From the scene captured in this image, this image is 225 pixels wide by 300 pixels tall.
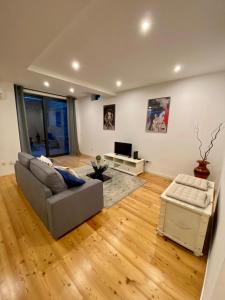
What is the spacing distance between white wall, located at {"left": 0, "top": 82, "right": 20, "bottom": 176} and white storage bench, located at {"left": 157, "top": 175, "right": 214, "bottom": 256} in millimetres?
4053

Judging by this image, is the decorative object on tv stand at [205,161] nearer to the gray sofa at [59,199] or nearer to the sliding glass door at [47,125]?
the gray sofa at [59,199]

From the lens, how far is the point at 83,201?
187 cm

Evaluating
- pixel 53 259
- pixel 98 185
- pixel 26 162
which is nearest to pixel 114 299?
pixel 53 259

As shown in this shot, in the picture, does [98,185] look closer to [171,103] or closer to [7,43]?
[7,43]

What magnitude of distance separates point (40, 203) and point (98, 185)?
83cm

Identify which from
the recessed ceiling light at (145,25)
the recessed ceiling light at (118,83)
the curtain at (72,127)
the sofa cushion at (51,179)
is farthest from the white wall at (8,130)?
the recessed ceiling light at (145,25)

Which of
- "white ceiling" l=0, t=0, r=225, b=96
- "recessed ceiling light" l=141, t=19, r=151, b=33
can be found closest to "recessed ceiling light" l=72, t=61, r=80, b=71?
"white ceiling" l=0, t=0, r=225, b=96

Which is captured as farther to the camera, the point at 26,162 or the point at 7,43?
the point at 26,162

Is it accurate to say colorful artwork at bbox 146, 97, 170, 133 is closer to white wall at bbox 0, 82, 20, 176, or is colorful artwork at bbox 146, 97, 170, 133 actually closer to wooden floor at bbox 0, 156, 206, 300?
wooden floor at bbox 0, 156, 206, 300

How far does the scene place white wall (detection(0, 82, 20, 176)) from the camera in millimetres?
3484

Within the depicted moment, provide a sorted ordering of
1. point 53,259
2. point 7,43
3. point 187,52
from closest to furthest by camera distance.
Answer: point 53,259 → point 7,43 → point 187,52

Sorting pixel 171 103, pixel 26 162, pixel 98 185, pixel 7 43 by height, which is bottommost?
pixel 98 185

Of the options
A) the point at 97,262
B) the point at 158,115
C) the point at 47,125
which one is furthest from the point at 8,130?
the point at 158,115

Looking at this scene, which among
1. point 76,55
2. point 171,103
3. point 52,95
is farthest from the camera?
point 52,95
